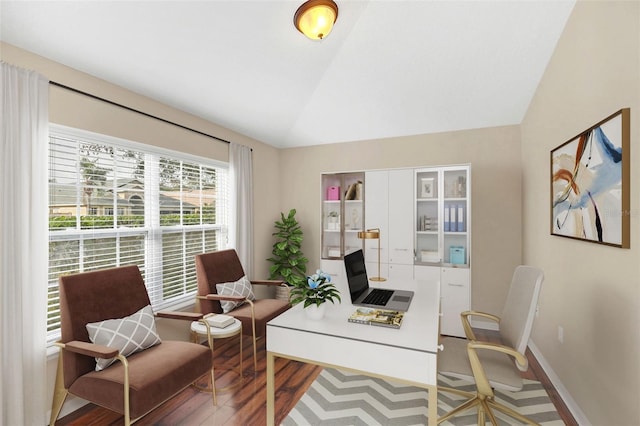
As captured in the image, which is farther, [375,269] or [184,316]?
[375,269]

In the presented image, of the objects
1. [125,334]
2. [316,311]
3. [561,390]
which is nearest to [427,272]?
[561,390]

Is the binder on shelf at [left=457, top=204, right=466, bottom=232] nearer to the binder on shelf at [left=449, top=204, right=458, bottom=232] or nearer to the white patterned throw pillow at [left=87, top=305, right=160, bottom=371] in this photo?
the binder on shelf at [left=449, top=204, right=458, bottom=232]

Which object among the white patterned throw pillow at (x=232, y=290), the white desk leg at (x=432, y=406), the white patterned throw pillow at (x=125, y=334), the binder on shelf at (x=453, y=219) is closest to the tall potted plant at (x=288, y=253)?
the white patterned throw pillow at (x=232, y=290)

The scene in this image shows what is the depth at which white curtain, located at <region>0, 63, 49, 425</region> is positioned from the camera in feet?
5.82

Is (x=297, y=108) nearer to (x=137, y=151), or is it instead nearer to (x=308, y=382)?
(x=137, y=151)

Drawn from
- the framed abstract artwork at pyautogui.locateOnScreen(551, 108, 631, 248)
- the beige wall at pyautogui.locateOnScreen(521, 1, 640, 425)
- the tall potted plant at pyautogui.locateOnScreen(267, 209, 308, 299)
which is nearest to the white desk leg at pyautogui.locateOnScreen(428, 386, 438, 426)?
the beige wall at pyautogui.locateOnScreen(521, 1, 640, 425)

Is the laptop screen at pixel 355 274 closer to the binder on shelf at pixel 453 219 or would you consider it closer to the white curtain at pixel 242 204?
the binder on shelf at pixel 453 219

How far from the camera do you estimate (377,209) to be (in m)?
3.84

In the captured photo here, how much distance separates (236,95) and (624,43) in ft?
9.46

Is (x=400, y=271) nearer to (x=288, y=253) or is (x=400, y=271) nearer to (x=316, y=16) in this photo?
(x=288, y=253)

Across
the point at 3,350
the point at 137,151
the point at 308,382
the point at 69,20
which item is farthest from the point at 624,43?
the point at 3,350

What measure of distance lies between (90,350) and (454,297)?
3.35 m

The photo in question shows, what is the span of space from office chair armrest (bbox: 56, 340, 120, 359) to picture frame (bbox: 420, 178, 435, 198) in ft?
11.0

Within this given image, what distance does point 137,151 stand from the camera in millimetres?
2676
